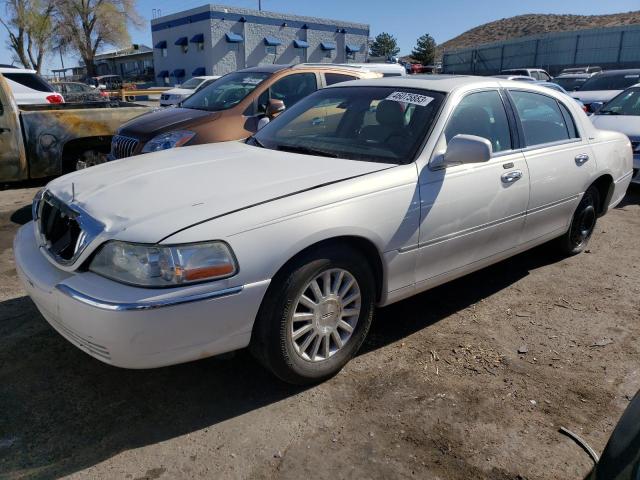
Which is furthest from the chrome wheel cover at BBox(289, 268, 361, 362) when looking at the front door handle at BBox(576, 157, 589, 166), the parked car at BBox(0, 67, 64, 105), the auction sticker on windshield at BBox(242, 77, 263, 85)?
the parked car at BBox(0, 67, 64, 105)

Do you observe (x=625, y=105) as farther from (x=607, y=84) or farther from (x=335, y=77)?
(x=607, y=84)

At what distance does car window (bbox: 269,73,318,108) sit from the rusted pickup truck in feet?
7.20

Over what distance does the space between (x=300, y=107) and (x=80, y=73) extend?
72.3 meters

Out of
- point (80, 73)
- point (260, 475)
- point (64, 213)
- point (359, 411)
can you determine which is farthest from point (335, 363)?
point (80, 73)

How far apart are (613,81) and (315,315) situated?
46.1 ft

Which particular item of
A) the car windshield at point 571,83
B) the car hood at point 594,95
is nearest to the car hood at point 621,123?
the car hood at point 594,95

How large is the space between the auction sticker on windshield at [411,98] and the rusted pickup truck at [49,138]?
15.6 feet

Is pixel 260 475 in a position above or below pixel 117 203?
below

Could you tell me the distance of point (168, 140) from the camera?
20.0 feet

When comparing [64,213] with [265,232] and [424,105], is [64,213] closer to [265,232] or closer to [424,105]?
[265,232]

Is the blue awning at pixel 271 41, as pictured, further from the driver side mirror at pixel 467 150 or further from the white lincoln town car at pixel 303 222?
the driver side mirror at pixel 467 150

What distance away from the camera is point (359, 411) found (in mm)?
2875

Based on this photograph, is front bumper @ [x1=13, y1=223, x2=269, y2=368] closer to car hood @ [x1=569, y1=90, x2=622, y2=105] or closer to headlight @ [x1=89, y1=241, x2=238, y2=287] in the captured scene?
headlight @ [x1=89, y1=241, x2=238, y2=287]

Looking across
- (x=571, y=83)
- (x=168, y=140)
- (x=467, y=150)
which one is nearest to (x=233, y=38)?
(x=571, y=83)
